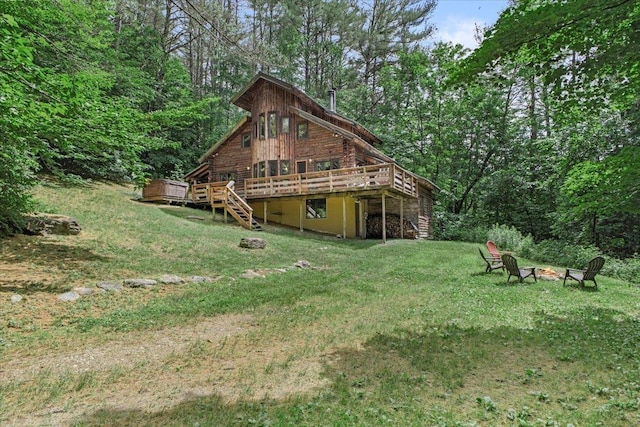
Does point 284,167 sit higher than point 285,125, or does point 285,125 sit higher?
point 285,125

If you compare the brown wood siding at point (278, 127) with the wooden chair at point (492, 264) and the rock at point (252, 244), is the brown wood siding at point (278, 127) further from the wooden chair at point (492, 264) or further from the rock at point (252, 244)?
the wooden chair at point (492, 264)

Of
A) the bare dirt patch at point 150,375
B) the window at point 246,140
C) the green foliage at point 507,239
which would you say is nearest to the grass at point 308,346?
the bare dirt patch at point 150,375

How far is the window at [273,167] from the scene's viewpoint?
22.4 metres

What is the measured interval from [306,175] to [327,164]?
2.16 m

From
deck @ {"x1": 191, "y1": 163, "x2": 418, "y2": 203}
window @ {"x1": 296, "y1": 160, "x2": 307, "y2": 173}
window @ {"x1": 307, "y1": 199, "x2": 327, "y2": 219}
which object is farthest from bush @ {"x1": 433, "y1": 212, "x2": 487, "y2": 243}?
window @ {"x1": 296, "y1": 160, "x2": 307, "y2": 173}

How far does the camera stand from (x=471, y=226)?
2573 centimetres

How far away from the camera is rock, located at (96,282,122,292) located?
6852 millimetres

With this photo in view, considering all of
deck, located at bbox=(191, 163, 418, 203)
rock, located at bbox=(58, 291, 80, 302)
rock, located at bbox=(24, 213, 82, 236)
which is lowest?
rock, located at bbox=(58, 291, 80, 302)

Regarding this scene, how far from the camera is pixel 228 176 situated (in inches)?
957

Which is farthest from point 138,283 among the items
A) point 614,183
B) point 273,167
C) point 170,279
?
point 273,167

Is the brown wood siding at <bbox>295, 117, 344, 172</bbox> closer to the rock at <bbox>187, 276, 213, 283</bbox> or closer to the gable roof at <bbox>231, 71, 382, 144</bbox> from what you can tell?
the gable roof at <bbox>231, 71, 382, 144</bbox>

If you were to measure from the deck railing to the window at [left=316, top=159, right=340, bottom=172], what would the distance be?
1471mm

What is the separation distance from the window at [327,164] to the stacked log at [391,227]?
3903mm

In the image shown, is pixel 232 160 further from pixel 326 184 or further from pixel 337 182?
pixel 337 182
